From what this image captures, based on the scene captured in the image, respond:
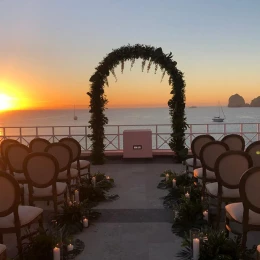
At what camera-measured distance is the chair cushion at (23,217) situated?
10.9 ft

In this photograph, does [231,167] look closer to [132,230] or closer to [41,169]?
[132,230]

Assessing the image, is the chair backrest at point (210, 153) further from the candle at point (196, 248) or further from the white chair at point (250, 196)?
the candle at point (196, 248)

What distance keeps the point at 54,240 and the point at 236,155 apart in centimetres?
233

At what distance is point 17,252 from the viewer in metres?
3.65

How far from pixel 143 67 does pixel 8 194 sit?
618 centimetres

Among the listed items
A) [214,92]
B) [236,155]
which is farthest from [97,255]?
[214,92]

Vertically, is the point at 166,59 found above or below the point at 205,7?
below

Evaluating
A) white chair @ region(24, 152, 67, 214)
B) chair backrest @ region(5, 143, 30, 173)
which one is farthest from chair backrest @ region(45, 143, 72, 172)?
white chair @ region(24, 152, 67, 214)

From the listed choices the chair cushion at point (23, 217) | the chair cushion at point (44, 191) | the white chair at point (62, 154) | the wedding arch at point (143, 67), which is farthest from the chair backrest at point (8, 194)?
the wedding arch at point (143, 67)

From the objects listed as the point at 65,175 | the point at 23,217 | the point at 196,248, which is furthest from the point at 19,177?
the point at 196,248

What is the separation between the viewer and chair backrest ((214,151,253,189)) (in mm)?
4027

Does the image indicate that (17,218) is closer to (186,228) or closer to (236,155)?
(186,228)

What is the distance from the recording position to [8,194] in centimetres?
320

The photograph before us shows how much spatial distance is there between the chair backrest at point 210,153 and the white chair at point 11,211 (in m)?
2.64
